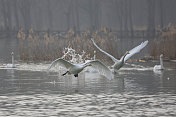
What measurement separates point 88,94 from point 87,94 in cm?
3

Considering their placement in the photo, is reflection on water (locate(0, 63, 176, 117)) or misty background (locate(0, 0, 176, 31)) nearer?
reflection on water (locate(0, 63, 176, 117))

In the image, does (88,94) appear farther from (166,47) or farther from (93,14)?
(93,14)

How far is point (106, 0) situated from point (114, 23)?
8532 mm

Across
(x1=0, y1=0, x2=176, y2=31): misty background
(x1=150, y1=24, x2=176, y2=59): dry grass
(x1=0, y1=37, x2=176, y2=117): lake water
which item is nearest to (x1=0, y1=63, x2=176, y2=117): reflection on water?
(x1=0, y1=37, x2=176, y2=117): lake water

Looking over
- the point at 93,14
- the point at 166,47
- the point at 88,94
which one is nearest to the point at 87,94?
the point at 88,94

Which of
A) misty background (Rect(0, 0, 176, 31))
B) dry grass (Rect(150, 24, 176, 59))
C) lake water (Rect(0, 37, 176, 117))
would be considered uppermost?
misty background (Rect(0, 0, 176, 31))

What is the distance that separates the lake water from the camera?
12.4 meters

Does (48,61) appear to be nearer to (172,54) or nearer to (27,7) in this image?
(172,54)

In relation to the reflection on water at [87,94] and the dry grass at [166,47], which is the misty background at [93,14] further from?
the reflection on water at [87,94]

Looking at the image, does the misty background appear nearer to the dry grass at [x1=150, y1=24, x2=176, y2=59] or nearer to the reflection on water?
the dry grass at [x1=150, y1=24, x2=176, y2=59]

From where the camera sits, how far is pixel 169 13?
92.6m

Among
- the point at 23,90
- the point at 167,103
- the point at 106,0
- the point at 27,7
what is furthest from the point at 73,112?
the point at 106,0

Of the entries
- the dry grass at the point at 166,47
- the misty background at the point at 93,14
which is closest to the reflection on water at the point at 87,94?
the dry grass at the point at 166,47

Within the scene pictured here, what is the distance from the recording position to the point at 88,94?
15.1 meters
